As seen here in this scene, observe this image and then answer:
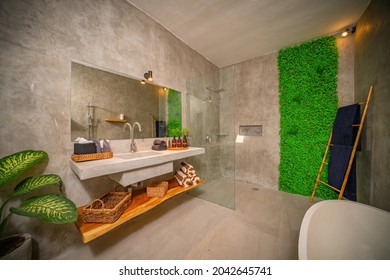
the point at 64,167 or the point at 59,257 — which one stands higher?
the point at 64,167

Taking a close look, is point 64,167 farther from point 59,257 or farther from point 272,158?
point 272,158

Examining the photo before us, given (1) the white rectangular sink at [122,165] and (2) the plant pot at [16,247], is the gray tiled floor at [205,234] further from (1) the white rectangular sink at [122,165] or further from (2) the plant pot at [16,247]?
(1) the white rectangular sink at [122,165]

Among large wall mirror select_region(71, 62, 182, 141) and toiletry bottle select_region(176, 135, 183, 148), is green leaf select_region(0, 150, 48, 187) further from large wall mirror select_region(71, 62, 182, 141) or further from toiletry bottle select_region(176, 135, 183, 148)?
toiletry bottle select_region(176, 135, 183, 148)

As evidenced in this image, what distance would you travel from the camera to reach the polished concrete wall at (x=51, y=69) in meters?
1.03

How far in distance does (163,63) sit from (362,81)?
9.33ft

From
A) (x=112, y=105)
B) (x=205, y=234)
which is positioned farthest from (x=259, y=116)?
(x=112, y=105)

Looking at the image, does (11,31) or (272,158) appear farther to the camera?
(272,158)

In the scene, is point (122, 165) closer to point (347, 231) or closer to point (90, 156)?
point (90, 156)

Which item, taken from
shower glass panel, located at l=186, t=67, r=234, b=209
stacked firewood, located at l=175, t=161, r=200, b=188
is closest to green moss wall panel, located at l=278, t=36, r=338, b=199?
shower glass panel, located at l=186, t=67, r=234, b=209

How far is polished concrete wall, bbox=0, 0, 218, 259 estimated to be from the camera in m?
1.03

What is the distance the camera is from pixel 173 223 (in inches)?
67.9

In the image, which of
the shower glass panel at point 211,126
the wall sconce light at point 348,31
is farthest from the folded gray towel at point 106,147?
the wall sconce light at point 348,31

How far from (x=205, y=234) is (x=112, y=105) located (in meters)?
1.86
